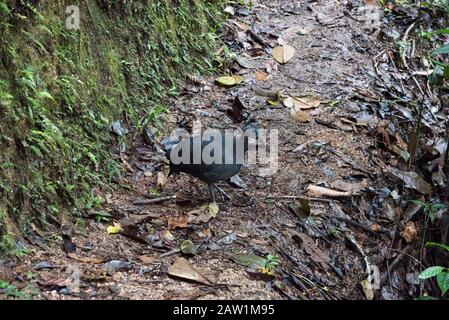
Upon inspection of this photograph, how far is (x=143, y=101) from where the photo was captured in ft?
17.9

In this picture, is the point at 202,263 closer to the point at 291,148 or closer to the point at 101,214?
the point at 101,214

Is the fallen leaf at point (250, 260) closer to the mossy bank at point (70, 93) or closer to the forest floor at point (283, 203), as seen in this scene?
the forest floor at point (283, 203)

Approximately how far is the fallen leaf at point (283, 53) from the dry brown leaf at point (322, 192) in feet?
8.17

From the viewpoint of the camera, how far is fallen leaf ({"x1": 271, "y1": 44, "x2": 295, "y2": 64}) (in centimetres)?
702

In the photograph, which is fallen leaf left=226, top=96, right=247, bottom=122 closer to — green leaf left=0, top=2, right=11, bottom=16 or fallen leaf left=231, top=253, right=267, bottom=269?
fallen leaf left=231, top=253, right=267, bottom=269

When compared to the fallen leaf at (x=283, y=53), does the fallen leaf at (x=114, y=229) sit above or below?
below

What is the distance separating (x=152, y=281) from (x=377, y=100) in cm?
408

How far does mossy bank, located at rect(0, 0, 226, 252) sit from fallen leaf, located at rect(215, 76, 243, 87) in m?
0.48

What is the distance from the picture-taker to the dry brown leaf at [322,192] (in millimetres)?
4945

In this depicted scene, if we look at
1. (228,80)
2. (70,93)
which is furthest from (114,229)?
(228,80)
